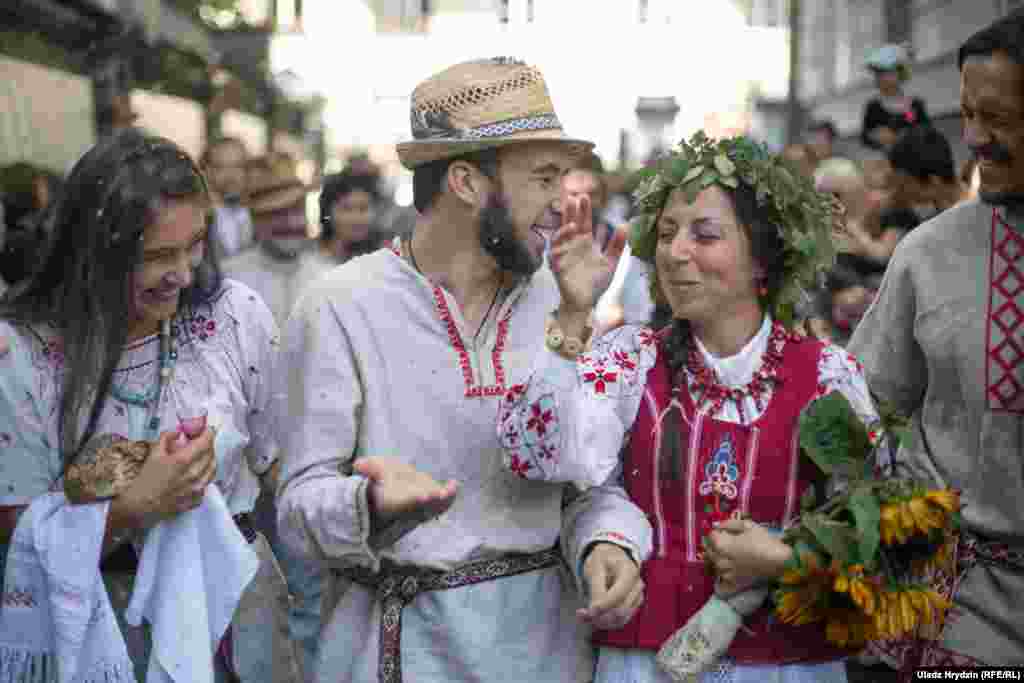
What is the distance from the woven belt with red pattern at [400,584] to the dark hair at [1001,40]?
170cm

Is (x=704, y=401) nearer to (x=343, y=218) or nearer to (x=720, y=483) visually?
(x=720, y=483)

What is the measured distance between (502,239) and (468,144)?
24 centimetres

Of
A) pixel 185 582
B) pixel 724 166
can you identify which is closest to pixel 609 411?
pixel 724 166

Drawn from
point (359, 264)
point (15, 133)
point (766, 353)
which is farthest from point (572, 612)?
point (15, 133)

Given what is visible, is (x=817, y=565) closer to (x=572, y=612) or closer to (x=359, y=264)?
(x=572, y=612)

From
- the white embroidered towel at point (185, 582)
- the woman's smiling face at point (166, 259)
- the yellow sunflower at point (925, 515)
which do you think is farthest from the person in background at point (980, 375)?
the woman's smiling face at point (166, 259)

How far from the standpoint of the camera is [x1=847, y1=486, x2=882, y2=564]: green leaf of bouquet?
254 cm

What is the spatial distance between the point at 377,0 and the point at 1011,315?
75.2ft

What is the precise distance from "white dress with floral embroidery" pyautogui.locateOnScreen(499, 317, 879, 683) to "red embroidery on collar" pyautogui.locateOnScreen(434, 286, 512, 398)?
156 mm

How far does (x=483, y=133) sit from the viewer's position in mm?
2900

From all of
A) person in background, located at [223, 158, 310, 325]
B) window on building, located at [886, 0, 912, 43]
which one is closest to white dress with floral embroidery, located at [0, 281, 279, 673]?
person in background, located at [223, 158, 310, 325]

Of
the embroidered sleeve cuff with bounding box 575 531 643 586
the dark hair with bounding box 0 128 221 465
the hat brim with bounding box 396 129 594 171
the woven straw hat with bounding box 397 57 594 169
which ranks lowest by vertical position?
the embroidered sleeve cuff with bounding box 575 531 643 586

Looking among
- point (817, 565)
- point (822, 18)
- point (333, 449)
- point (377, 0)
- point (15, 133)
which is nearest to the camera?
point (817, 565)

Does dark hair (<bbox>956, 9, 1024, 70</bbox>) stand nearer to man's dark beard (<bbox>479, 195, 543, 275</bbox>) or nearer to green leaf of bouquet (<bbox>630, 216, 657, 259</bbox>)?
green leaf of bouquet (<bbox>630, 216, 657, 259</bbox>)
